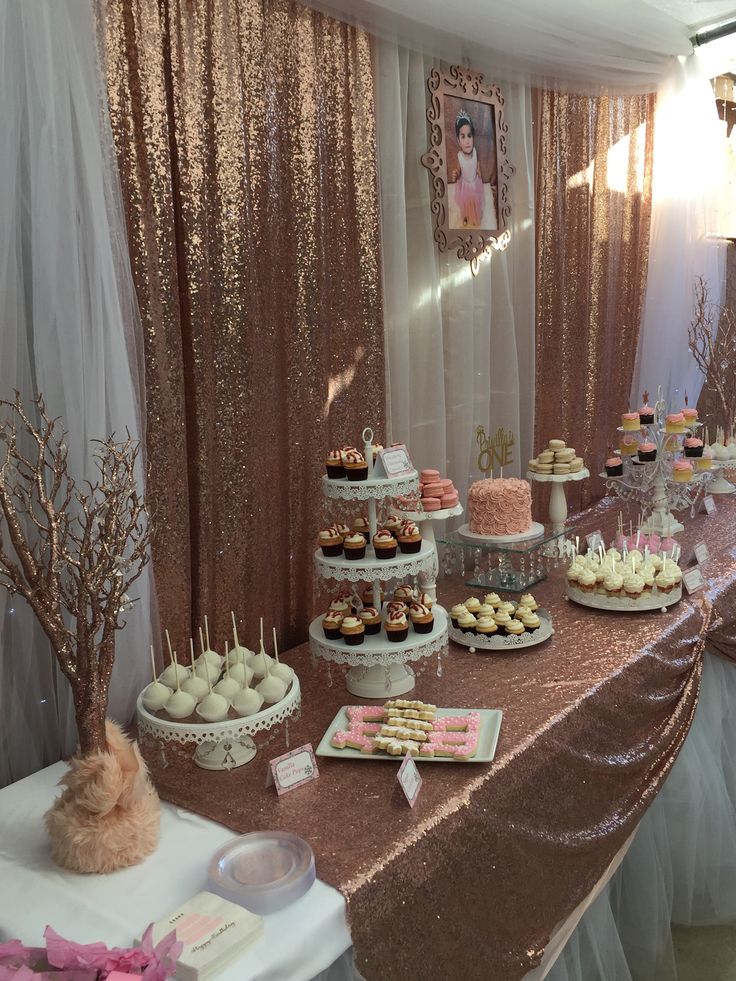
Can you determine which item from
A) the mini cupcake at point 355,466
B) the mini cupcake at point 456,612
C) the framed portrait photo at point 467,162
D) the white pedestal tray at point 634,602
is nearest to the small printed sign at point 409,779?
the mini cupcake at point 355,466

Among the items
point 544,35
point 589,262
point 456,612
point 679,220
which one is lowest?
point 456,612

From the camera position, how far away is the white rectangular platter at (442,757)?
1.34m

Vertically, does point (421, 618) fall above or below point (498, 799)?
above

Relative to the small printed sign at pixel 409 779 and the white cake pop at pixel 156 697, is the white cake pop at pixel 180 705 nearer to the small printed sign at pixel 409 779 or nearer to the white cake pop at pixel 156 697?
the white cake pop at pixel 156 697

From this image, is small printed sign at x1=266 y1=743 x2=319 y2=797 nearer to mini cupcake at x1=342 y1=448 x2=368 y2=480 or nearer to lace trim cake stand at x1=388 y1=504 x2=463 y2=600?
mini cupcake at x1=342 y1=448 x2=368 y2=480

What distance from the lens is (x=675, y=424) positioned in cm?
258

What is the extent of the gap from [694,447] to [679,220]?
0.94 metres

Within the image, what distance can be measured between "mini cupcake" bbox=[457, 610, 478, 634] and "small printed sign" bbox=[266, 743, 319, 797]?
1.93ft

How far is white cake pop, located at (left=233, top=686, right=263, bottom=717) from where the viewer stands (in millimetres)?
1291

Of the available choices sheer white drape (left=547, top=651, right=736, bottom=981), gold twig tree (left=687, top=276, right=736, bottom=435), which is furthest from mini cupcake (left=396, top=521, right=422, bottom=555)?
gold twig tree (left=687, top=276, right=736, bottom=435)

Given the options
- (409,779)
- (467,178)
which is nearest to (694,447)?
(467,178)

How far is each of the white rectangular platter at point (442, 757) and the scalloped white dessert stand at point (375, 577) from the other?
0.32 ft

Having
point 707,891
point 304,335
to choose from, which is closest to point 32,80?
point 304,335

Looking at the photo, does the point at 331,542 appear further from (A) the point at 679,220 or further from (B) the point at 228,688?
(A) the point at 679,220
